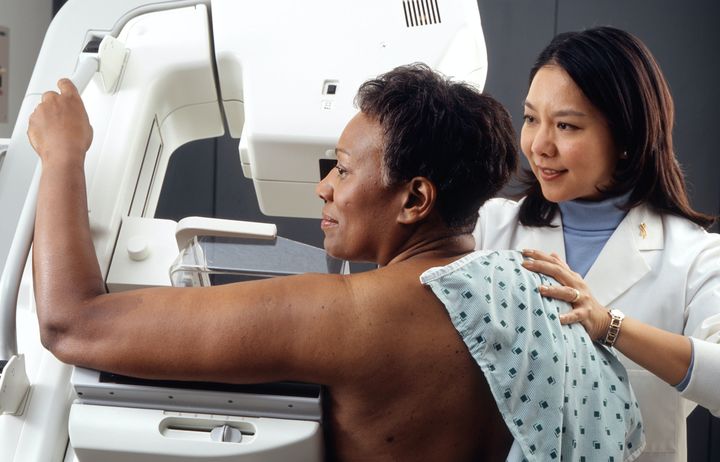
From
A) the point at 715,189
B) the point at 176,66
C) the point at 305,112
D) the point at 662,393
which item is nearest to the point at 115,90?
the point at 176,66

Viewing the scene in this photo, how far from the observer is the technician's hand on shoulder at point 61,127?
135 centimetres

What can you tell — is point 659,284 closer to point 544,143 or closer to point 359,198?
point 544,143

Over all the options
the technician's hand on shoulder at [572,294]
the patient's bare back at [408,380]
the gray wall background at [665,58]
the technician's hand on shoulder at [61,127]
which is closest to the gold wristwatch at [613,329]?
the technician's hand on shoulder at [572,294]

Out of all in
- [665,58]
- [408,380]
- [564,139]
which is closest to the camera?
[408,380]

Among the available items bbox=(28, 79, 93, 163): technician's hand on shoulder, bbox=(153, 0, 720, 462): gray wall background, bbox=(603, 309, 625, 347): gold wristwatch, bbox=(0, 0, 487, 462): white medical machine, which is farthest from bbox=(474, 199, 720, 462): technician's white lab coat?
bbox=(153, 0, 720, 462): gray wall background

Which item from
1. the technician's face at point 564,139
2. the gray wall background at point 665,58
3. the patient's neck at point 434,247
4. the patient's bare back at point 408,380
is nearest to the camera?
the patient's bare back at point 408,380

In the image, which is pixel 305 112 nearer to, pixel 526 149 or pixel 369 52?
pixel 369 52

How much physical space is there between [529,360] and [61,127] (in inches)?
31.1

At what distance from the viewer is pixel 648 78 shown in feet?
5.09

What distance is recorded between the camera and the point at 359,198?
1.17 meters

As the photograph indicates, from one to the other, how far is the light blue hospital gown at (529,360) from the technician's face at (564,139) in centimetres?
42


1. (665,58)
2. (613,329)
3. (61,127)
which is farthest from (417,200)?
(665,58)

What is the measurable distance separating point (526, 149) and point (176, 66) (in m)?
0.64

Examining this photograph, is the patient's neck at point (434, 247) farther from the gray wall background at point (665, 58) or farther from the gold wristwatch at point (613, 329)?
the gray wall background at point (665, 58)
